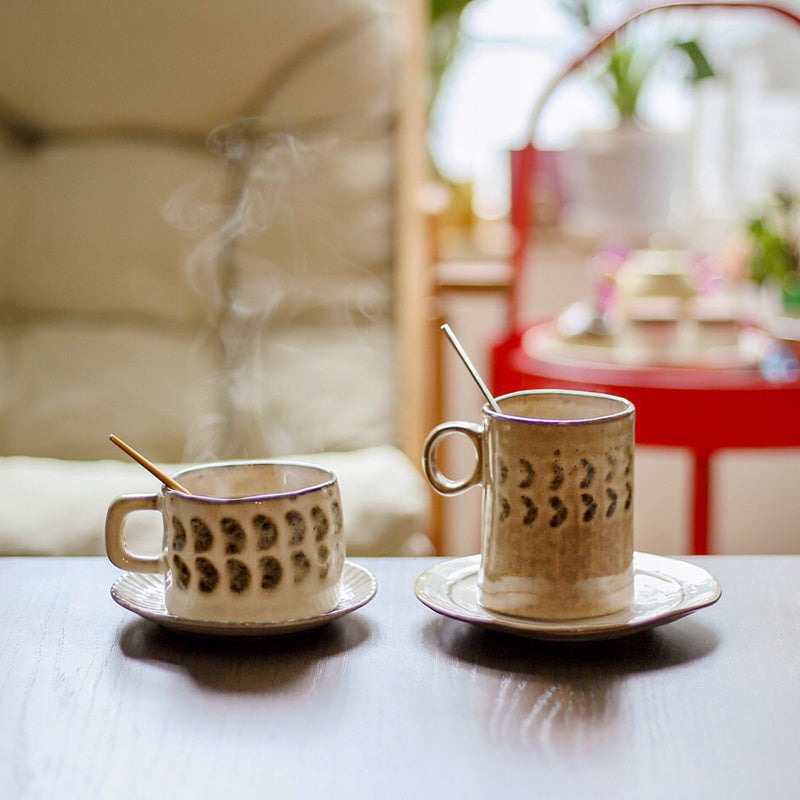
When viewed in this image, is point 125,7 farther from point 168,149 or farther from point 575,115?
point 575,115

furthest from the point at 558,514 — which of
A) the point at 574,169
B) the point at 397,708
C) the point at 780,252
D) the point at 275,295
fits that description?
the point at 574,169

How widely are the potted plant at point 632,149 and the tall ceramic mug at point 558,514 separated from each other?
4.15 ft

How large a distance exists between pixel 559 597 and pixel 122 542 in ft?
0.71

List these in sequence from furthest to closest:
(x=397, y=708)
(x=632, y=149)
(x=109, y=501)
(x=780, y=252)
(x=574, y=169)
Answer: (x=574, y=169)
(x=632, y=149)
(x=780, y=252)
(x=109, y=501)
(x=397, y=708)

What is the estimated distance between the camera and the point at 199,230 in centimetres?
128

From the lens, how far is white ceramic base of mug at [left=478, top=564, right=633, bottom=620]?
0.53 metres

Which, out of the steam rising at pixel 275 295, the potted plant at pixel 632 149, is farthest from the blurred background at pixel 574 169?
the steam rising at pixel 275 295

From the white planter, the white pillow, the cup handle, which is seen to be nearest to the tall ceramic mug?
the cup handle

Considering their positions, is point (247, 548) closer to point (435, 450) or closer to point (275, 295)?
point (435, 450)

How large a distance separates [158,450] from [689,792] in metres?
0.94

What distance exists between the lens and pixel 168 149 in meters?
1.29

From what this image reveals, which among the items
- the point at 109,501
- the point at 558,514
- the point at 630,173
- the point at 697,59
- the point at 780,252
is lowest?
the point at 109,501

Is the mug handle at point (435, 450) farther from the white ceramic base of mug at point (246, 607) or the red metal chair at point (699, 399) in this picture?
the red metal chair at point (699, 399)

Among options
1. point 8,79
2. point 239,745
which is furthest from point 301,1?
point 239,745
